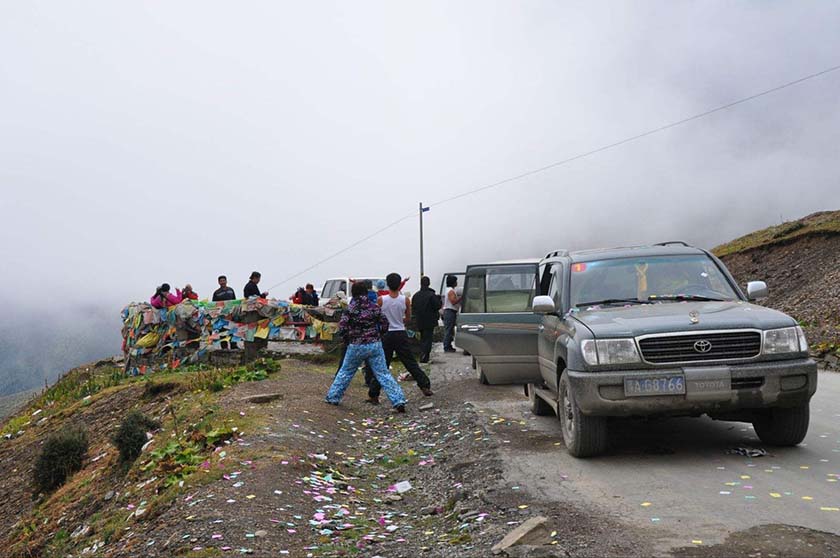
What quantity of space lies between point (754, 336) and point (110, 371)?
65.7ft

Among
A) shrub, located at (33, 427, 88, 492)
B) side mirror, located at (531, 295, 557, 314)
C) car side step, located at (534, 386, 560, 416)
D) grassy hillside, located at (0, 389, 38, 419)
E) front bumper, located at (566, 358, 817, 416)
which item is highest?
side mirror, located at (531, 295, 557, 314)

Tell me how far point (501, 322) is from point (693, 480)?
18.4 ft

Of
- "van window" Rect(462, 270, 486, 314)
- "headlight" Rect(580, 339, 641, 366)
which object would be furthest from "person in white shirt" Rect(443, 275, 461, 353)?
"headlight" Rect(580, 339, 641, 366)

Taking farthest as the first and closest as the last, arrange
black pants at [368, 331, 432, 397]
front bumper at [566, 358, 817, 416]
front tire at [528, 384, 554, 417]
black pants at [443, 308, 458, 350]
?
black pants at [443, 308, 458, 350], black pants at [368, 331, 432, 397], front tire at [528, 384, 554, 417], front bumper at [566, 358, 817, 416]

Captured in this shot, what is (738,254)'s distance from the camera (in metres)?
40.5

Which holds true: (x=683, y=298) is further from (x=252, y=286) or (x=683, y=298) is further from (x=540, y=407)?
(x=252, y=286)

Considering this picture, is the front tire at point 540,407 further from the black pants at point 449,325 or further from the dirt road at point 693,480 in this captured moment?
the black pants at point 449,325

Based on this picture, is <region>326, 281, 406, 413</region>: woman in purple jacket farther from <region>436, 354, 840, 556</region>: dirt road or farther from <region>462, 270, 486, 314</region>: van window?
<region>436, 354, 840, 556</region>: dirt road

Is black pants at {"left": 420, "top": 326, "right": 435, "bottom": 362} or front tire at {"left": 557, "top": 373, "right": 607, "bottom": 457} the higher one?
black pants at {"left": 420, "top": 326, "right": 435, "bottom": 362}

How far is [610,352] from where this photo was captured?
7.18m

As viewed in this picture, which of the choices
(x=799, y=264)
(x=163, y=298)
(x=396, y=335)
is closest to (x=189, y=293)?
(x=163, y=298)

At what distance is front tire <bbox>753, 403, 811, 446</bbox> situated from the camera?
758 cm

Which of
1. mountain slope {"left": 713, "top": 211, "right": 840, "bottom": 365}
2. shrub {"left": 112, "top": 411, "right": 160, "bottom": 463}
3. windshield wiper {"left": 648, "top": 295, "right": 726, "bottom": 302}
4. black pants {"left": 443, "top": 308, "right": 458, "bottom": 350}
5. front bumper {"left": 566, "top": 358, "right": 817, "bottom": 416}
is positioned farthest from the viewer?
mountain slope {"left": 713, "top": 211, "right": 840, "bottom": 365}

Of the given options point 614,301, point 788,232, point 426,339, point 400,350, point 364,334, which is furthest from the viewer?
point 788,232
